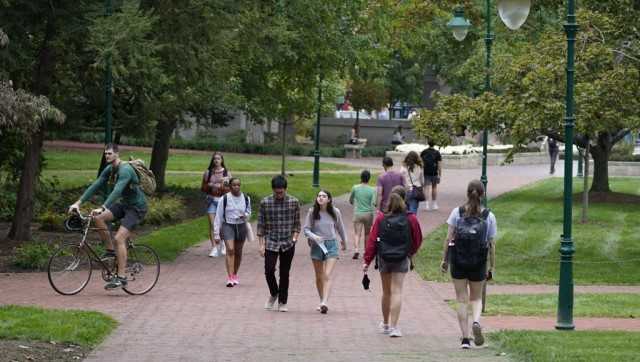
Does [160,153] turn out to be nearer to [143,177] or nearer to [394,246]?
[143,177]

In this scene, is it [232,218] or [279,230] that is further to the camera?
[232,218]

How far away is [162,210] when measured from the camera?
28.0m

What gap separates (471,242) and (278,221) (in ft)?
12.5

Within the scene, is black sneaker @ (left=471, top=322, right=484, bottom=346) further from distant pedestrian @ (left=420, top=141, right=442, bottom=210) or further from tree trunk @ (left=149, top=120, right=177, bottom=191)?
tree trunk @ (left=149, top=120, right=177, bottom=191)

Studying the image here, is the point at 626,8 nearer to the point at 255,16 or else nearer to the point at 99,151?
the point at 255,16

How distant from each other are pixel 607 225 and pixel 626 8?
8.43 m

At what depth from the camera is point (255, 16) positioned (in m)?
26.0

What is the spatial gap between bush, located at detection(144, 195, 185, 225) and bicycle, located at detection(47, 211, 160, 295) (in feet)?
30.0

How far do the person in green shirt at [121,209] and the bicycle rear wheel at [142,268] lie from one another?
0.91 feet

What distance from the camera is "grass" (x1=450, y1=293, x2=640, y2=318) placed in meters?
16.5

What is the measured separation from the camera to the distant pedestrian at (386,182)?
2211cm

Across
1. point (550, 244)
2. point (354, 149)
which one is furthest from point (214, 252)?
point (354, 149)

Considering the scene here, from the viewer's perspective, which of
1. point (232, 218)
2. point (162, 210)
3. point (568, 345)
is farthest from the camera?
point (162, 210)

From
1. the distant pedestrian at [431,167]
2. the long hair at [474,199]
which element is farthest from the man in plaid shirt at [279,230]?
the distant pedestrian at [431,167]
